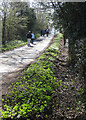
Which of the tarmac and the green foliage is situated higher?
the tarmac

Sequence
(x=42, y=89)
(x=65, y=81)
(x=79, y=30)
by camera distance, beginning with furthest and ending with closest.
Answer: (x=65, y=81), (x=79, y=30), (x=42, y=89)

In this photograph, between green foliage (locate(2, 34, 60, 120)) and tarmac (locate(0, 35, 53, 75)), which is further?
tarmac (locate(0, 35, 53, 75))

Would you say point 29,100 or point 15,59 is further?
point 15,59

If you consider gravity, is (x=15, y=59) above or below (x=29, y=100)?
above

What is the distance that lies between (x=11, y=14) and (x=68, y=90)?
50.1ft

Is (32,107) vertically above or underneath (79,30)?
underneath

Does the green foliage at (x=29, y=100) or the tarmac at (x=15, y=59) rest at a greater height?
the tarmac at (x=15, y=59)

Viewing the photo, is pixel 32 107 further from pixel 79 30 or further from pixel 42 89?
pixel 79 30

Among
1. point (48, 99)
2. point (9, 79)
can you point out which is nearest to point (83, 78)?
point (48, 99)

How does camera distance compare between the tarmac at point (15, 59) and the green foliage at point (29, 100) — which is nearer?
the green foliage at point (29, 100)

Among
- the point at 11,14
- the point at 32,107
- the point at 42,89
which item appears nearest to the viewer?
the point at 32,107

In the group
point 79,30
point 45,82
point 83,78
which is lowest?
point 45,82

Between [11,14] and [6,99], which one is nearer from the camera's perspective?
[6,99]

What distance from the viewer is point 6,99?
3824mm
